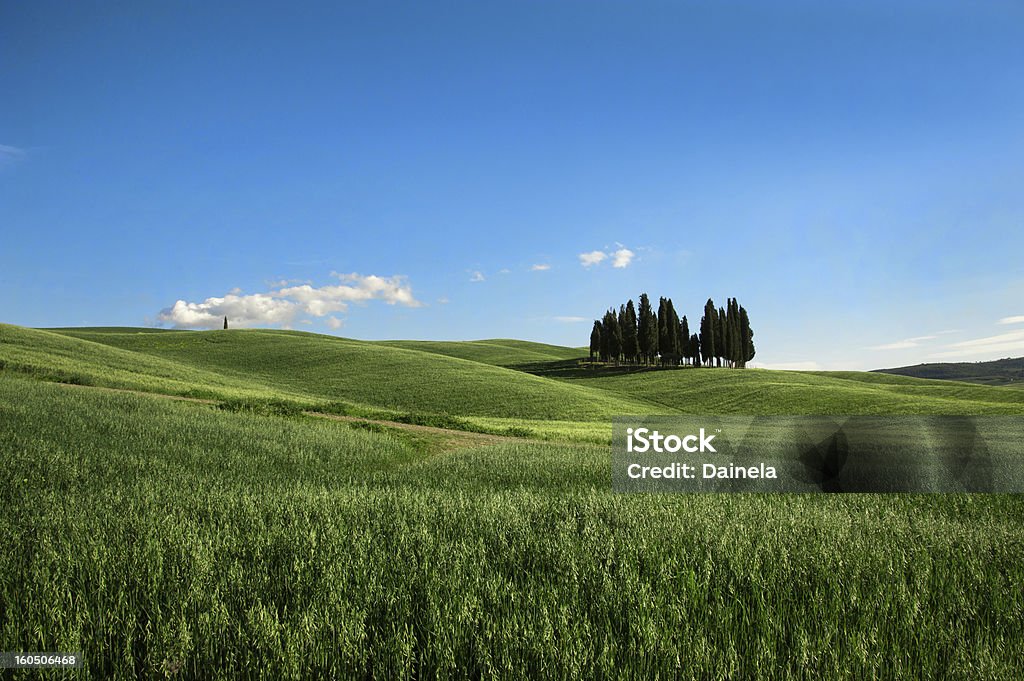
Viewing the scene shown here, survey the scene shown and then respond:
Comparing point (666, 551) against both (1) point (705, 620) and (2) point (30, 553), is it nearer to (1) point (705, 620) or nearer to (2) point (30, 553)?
(1) point (705, 620)

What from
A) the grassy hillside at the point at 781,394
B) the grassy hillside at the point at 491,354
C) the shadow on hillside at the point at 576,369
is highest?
the grassy hillside at the point at 491,354

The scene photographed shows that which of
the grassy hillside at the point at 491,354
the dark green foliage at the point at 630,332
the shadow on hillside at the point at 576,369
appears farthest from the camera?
the grassy hillside at the point at 491,354

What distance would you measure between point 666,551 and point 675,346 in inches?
3318

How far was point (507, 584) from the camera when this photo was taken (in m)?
4.36

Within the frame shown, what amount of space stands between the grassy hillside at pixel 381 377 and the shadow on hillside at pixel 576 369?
769 inches

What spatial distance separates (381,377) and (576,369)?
38.2 metres

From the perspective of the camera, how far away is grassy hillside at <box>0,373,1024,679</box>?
3498 mm

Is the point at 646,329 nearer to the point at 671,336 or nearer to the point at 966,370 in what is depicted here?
the point at 671,336

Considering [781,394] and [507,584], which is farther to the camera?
[781,394]

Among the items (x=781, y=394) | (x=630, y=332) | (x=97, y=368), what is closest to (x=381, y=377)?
(x=97, y=368)

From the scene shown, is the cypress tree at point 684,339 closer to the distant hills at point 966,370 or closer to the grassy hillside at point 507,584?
the grassy hillside at point 507,584

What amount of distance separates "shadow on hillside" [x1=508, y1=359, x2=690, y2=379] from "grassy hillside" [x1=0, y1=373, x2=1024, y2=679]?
7392 centimetres

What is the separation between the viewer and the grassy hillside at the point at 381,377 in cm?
4762

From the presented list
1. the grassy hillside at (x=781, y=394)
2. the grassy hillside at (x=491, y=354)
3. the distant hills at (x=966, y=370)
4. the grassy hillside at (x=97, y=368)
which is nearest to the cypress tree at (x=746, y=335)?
the grassy hillside at (x=781, y=394)
